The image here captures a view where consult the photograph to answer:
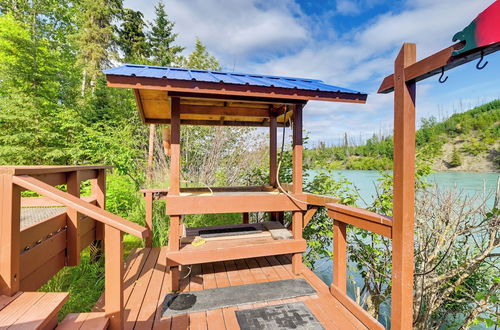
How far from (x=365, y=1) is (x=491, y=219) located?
6571mm

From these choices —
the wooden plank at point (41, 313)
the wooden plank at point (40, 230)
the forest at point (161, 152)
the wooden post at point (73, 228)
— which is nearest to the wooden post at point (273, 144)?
the forest at point (161, 152)

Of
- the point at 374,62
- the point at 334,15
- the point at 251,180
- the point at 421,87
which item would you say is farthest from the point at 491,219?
the point at 374,62

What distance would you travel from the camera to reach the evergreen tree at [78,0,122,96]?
1186 centimetres

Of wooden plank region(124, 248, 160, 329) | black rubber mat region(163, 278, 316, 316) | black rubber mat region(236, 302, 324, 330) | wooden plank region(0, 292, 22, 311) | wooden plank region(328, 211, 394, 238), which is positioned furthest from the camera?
black rubber mat region(163, 278, 316, 316)

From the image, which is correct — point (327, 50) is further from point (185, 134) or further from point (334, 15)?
point (185, 134)

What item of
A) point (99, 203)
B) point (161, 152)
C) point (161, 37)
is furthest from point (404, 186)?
point (161, 37)

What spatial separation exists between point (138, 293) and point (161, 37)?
15.3 metres

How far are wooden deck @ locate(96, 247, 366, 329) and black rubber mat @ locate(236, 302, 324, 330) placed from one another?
65mm

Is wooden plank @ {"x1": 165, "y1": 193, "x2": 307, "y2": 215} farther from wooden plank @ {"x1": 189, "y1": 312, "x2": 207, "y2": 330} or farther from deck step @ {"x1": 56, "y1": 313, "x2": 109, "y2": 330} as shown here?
deck step @ {"x1": 56, "y1": 313, "x2": 109, "y2": 330}

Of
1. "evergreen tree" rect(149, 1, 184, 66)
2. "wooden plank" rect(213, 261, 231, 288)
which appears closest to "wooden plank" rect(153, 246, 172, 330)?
"wooden plank" rect(213, 261, 231, 288)

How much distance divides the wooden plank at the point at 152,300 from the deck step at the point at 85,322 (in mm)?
663

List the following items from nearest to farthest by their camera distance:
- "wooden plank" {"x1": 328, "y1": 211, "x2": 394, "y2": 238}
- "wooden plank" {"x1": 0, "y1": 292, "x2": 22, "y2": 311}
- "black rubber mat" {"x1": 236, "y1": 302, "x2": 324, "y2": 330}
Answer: "wooden plank" {"x1": 0, "y1": 292, "x2": 22, "y2": 311}, "wooden plank" {"x1": 328, "y1": 211, "x2": 394, "y2": 238}, "black rubber mat" {"x1": 236, "y1": 302, "x2": 324, "y2": 330}

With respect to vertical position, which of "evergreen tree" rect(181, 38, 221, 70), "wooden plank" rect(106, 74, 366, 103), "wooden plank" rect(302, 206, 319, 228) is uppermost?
"evergreen tree" rect(181, 38, 221, 70)

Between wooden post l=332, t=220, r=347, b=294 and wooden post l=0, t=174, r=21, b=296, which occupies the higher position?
wooden post l=0, t=174, r=21, b=296
